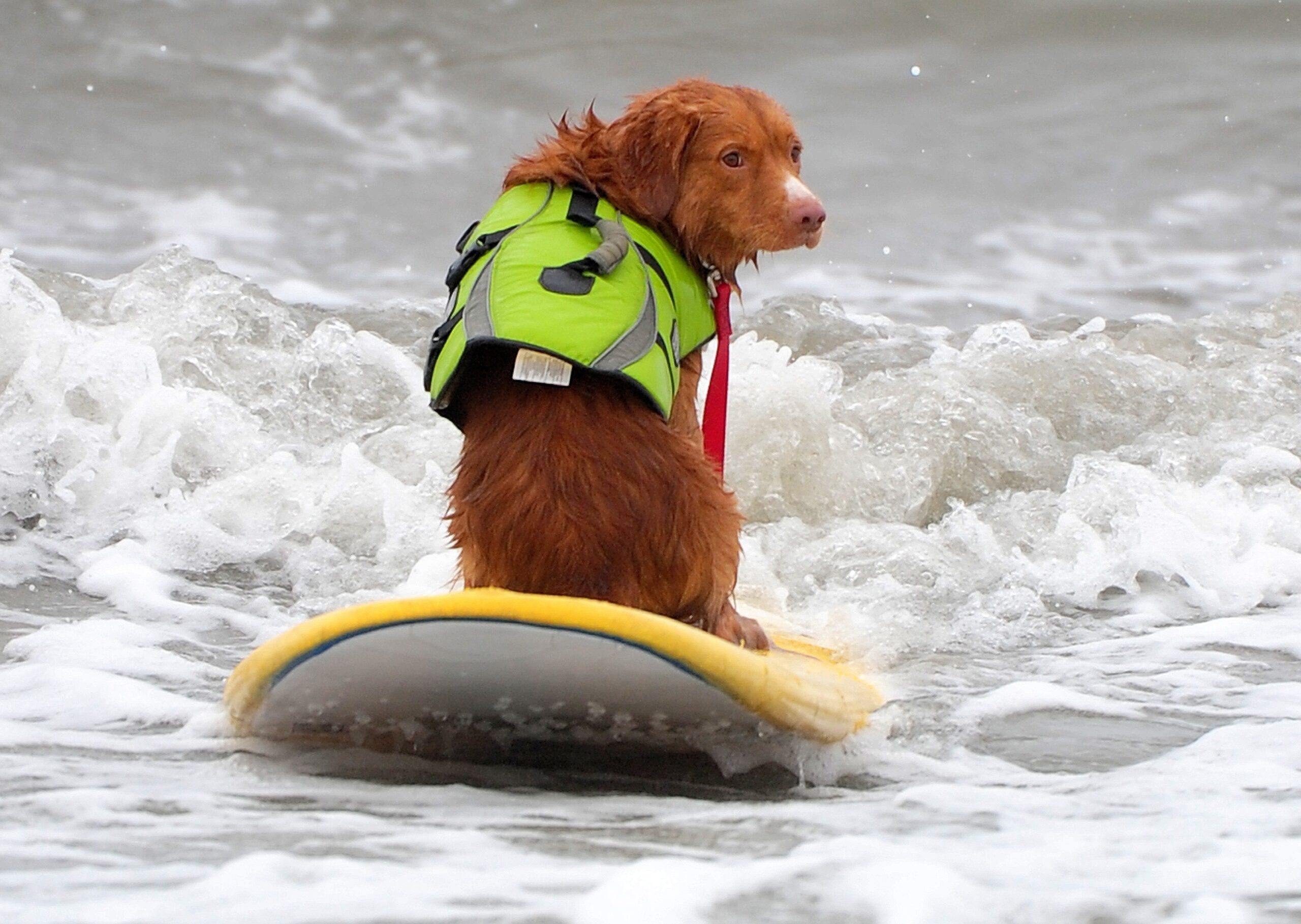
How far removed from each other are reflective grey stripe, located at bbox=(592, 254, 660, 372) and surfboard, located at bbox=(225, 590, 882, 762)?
471mm

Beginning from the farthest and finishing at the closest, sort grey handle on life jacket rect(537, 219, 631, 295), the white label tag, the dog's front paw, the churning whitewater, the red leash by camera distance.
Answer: the red leash, the dog's front paw, grey handle on life jacket rect(537, 219, 631, 295), the white label tag, the churning whitewater

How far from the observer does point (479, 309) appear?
2643 mm

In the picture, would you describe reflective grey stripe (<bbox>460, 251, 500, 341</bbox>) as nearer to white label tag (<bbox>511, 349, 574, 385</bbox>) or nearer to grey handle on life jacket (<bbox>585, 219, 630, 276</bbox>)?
white label tag (<bbox>511, 349, 574, 385</bbox>)

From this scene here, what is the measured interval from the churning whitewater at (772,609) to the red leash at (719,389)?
65 cm

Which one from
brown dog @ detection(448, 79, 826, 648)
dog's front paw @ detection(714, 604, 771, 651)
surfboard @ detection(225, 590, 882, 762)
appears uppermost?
brown dog @ detection(448, 79, 826, 648)

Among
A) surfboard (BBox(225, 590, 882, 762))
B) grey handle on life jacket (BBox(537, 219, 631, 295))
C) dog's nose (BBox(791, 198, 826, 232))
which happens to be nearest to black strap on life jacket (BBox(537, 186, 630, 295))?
grey handle on life jacket (BBox(537, 219, 631, 295))

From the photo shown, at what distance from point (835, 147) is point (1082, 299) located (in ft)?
7.69

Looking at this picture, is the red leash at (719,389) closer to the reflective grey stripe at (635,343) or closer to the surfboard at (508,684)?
the reflective grey stripe at (635,343)

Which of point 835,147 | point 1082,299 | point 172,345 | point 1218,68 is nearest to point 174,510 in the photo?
point 172,345

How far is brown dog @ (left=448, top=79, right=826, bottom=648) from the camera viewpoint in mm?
2592

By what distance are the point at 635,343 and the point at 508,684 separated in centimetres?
67

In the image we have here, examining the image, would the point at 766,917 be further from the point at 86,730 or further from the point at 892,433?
the point at 892,433

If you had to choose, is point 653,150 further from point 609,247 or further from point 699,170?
point 609,247

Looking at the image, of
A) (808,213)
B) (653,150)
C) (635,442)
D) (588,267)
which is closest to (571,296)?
(588,267)
